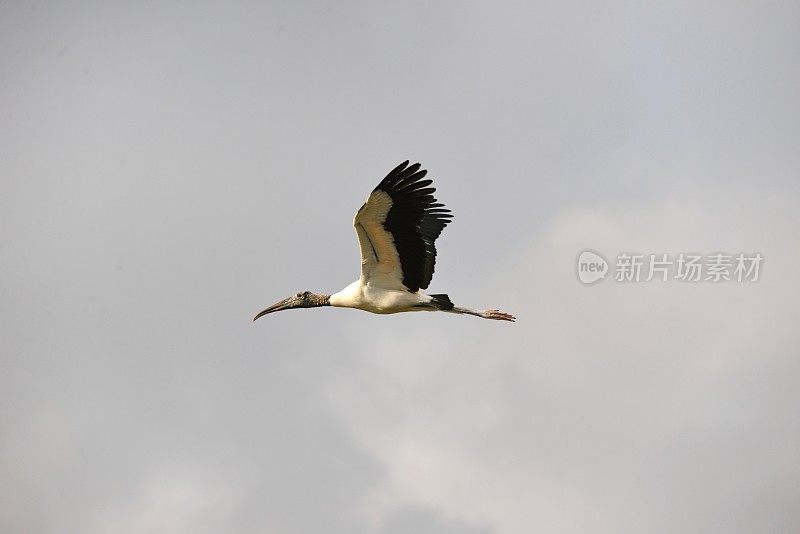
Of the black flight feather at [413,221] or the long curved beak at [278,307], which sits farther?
the long curved beak at [278,307]

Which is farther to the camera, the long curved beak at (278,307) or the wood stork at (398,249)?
the long curved beak at (278,307)

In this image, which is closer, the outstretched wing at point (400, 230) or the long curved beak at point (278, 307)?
the outstretched wing at point (400, 230)

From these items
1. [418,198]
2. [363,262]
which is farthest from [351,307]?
[418,198]

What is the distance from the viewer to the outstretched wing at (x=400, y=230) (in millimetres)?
24781

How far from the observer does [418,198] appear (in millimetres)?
24953

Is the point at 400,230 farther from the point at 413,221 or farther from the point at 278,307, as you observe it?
the point at 278,307

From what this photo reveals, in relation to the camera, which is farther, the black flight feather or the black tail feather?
the black tail feather

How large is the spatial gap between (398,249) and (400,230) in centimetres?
59

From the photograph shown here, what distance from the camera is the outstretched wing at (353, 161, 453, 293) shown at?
81.3 feet

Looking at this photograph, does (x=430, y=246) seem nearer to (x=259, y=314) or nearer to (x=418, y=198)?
(x=418, y=198)

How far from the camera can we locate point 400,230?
2555cm

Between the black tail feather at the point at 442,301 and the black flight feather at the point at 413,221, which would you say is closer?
the black flight feather at the point at 413,221

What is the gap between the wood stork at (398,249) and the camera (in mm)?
24875

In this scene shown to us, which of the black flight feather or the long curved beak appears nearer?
the black flight feather
